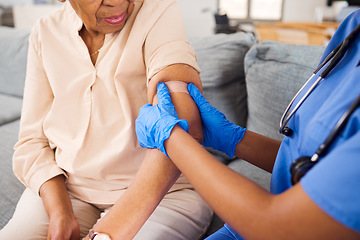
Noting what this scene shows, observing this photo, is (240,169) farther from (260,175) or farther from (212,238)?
(212,238)

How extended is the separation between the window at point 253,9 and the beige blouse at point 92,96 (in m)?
5.61

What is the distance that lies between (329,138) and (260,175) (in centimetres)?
84

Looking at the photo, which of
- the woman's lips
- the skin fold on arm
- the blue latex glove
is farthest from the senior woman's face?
the skin fold on arm

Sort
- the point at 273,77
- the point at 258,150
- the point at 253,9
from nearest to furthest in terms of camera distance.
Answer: the point at 258,150 < the point at 273,77 < the point at 253,9

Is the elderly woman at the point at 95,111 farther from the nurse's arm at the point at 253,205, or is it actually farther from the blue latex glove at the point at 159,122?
the nurse's arm at the point at 253,205

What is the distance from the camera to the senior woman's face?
2.83 ft

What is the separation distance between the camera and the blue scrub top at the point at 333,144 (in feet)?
1.32

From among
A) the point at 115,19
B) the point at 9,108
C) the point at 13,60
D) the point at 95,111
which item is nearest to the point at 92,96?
the point at 95,111

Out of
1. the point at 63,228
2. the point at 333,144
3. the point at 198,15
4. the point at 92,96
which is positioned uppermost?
the point at 333,144

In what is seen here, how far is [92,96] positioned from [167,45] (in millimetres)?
309

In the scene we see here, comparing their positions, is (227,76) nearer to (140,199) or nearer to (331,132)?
(140,199)

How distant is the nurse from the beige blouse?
198 millimetres

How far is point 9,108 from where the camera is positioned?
6.77 feet

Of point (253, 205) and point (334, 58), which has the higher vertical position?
point (334, 58)
